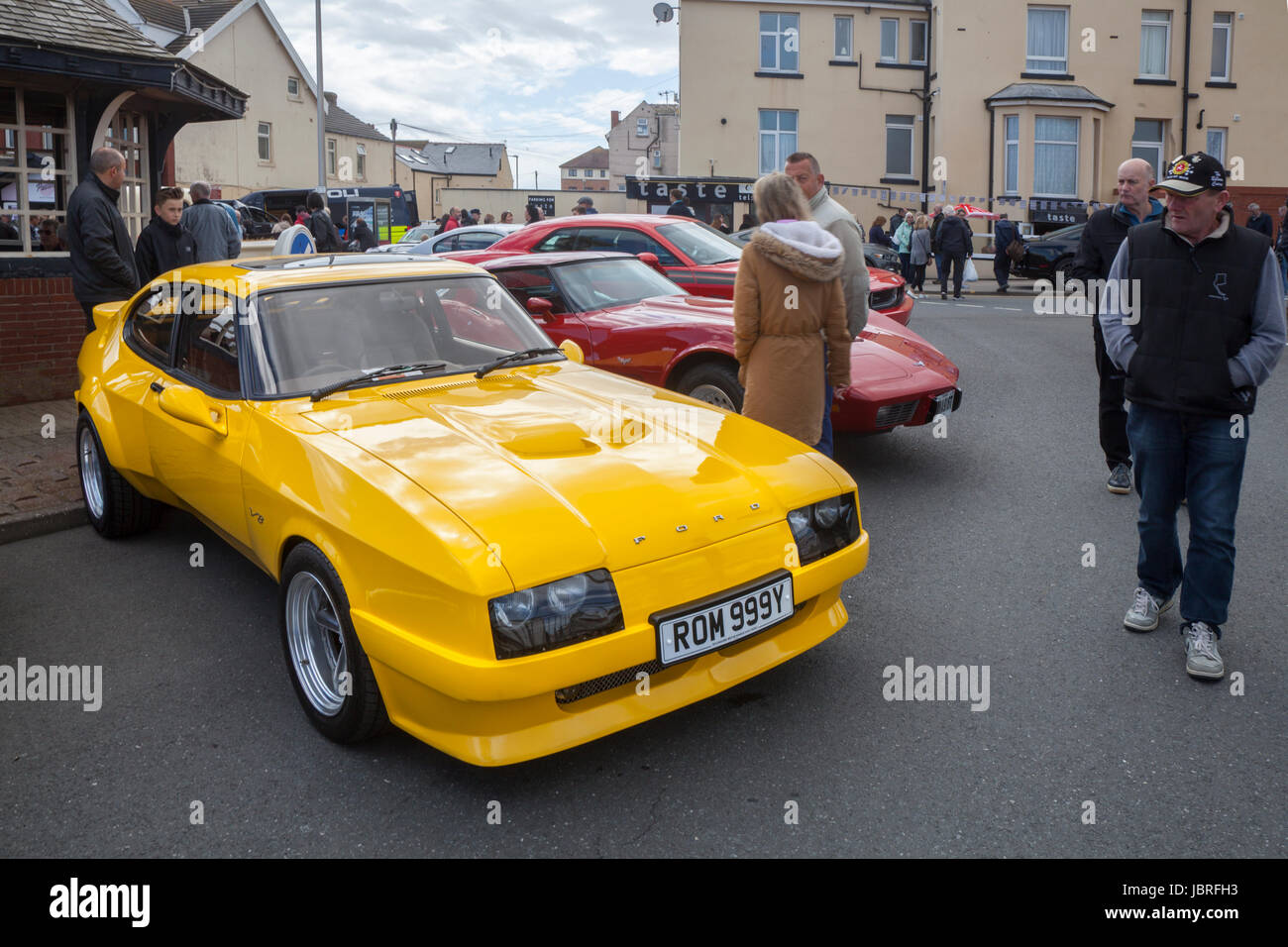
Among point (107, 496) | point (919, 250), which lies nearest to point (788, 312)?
point (107, 496)

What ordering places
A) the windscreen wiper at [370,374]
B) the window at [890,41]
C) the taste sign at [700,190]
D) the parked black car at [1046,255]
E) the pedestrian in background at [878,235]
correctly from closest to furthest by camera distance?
the windscreen wiper at [370,374], the parked black car at [1046,255], the pedestrian in background at [878,235], the taste sign at [700,190], the window at [890,41]

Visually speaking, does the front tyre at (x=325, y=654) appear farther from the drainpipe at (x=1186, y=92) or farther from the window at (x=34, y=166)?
the drainpipe at (x=1186, y=92)

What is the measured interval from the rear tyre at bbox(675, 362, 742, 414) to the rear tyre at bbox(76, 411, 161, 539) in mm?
3233

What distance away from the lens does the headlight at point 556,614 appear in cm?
297

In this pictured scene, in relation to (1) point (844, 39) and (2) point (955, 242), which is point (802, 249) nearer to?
(2) point (955, 242)

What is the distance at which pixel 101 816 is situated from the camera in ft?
10.4

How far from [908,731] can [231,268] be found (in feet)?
11.7

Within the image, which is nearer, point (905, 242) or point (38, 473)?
point (38, 473)

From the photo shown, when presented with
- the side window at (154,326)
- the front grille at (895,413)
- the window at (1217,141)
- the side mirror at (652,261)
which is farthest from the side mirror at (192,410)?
the window at (1217,141)

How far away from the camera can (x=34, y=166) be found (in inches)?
392

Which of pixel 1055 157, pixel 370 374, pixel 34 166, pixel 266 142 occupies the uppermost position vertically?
pixel 266 142

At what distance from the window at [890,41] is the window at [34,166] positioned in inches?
1026

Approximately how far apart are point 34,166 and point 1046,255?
18.0 m

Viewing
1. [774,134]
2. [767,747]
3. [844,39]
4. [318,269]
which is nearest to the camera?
[767,747]
